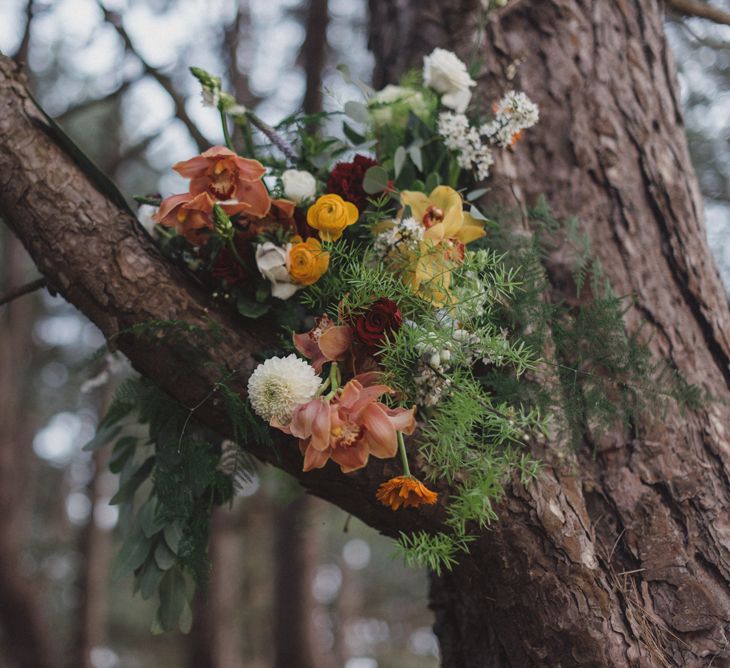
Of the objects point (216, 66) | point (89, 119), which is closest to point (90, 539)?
point (216, 66)

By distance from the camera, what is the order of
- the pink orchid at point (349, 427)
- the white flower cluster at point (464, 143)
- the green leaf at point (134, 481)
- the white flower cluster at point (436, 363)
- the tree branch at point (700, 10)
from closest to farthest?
the pink orchid at point (349, 427) < the white flower cluster at point (436, 363) < the white flower cluster at point (464, 143) < the green leaf at point (134, 481) < the tree branch at point (700, 10)

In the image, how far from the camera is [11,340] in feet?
18.1

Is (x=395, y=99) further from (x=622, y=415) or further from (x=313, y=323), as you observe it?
(x=622, y=415)

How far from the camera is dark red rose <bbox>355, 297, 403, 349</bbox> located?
1106 mm

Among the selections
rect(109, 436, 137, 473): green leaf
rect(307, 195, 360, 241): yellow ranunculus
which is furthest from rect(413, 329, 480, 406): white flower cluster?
rect(109, 436, 137, 473): green leaf

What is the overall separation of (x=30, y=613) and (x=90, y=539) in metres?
1.20

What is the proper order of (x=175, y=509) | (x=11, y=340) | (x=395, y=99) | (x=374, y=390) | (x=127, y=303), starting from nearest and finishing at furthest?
(x=374, y=390) < (x=127, y=303) < (x=175, y=509) < (x=395, y=99) < (x=11, y=340)

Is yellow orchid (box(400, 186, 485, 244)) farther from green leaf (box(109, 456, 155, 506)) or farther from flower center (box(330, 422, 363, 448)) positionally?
green leaf (box(109, 456, 155, 506))

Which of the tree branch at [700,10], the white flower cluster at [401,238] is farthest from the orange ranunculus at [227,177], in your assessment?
the tree branch at [700,10]

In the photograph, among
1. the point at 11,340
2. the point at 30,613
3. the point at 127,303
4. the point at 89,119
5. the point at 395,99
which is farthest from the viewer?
the point at 89,119

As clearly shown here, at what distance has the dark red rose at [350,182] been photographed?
1337mm

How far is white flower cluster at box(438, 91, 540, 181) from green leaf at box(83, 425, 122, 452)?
0.99 metres

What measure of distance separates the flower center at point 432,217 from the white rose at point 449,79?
1.08 feet

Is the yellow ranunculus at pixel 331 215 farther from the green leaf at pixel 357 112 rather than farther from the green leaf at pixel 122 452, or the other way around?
the green leaf at pixel 122 452
